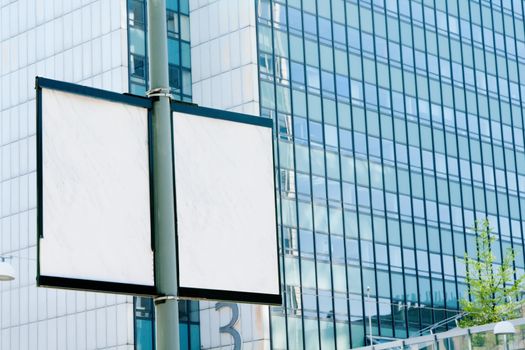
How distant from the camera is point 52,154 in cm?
732

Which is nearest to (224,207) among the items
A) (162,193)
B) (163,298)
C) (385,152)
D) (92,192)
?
(162,193)

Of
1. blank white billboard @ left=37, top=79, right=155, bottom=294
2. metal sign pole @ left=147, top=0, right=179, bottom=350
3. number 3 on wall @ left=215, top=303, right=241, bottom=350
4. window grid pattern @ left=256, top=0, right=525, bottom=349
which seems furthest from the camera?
window grid pattern @ left=256, top=0, right=525, bottom=349

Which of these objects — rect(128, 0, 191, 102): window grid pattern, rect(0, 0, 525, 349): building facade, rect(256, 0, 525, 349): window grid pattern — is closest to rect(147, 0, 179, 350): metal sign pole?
rect(0, 0, 525, 349): building facade

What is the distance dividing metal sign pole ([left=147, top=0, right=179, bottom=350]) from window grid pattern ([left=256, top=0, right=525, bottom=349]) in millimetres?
43345

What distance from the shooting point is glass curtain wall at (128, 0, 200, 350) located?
50.8 meters

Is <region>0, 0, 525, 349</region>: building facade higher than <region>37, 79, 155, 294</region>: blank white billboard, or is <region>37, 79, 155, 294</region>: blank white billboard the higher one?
<region>0, 0, 525, 349</region>: building facade

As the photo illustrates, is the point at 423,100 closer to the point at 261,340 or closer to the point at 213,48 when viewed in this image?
the point at 213,48

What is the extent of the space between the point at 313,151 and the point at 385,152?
521 cm

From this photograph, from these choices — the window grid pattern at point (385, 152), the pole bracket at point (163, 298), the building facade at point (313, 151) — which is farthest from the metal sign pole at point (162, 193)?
the window grid pattern at point (385, 152)

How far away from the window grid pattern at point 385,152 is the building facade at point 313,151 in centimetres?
9

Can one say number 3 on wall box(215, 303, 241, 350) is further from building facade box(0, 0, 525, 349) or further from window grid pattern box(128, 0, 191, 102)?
window grid pattern box(128, 0, 191, 102)

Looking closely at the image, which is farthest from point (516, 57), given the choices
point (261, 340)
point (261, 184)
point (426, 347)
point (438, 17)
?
point (261, 184)

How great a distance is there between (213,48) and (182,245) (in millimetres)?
47900

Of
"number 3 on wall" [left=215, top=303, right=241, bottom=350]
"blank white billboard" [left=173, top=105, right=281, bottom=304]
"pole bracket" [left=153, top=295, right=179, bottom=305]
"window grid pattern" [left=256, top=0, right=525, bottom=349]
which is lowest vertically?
"pole bracket" [left=153, top=295, right=179, bottom=305]
